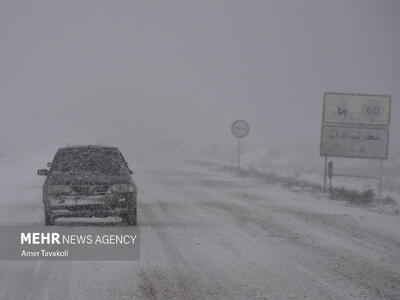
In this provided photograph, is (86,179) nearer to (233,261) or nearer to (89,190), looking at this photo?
(89,190)

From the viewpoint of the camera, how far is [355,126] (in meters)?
20.5

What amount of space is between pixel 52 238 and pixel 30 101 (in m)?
191

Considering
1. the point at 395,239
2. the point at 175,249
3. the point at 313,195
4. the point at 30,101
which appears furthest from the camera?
the point at 30,101

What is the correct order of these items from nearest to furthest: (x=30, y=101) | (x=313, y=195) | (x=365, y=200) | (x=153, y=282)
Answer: (x=153, y=282) < (x=365, y=200) < (x=313, y=195) < (x=30, y=101)

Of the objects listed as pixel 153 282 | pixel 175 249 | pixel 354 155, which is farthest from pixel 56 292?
pixel 354 155

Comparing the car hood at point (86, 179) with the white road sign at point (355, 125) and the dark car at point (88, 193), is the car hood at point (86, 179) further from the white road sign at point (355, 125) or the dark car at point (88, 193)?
the white road sign at point (355, 125)

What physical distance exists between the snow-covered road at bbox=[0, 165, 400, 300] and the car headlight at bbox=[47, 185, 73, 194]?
98cm

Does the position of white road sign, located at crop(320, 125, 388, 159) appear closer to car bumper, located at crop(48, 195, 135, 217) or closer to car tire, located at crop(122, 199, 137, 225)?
car tire, located at crop(122, 199, 137, 225)

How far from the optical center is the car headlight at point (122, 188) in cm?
1030

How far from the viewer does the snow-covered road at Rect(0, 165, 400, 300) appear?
6086mm

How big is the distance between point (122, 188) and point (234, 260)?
11.1 ft

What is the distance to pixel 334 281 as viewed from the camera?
6.58 meters

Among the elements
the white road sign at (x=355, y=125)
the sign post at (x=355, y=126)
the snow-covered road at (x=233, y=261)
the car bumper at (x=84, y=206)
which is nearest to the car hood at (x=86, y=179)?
the car bumper at (x=84, y=206)

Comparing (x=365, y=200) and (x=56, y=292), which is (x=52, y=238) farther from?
(x=365, y=200)
